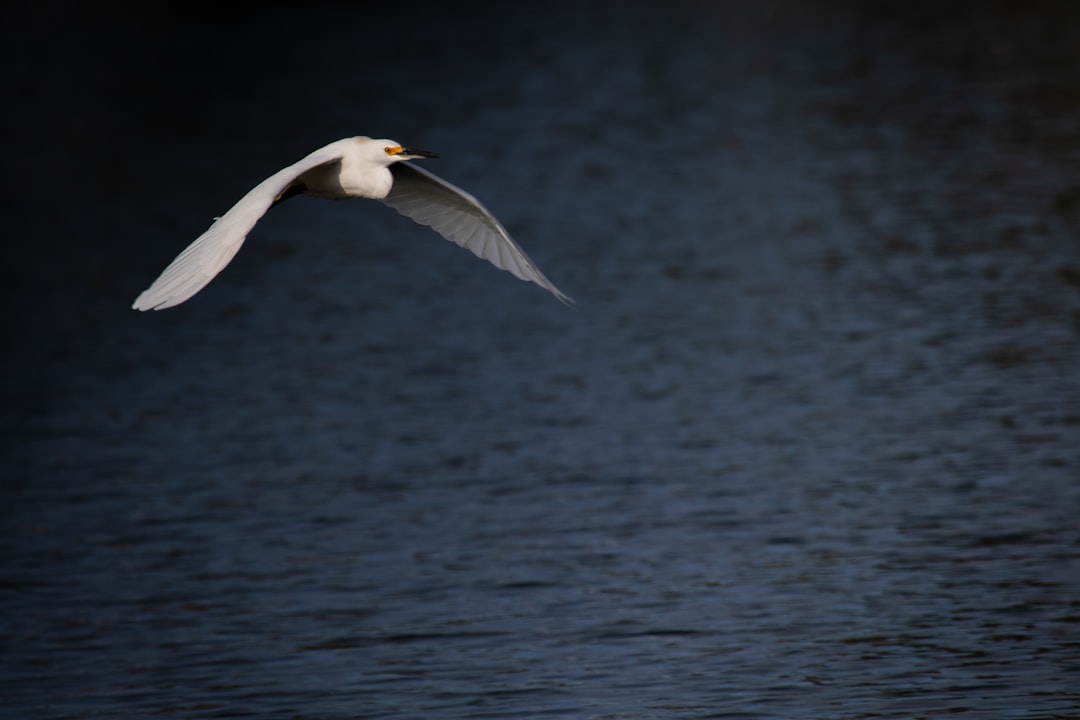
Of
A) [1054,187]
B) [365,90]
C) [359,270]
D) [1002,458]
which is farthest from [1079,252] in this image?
[365,90]

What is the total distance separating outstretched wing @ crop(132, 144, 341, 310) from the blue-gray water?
3.57 meters

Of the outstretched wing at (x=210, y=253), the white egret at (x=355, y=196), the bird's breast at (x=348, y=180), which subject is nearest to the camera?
the outstretched wing at (x=210, y=253)

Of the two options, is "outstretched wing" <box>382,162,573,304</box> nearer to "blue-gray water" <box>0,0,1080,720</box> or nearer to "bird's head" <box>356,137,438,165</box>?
"bird's head" <box>356,137,438,165</box>

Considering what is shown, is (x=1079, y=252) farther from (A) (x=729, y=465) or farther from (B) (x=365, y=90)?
(B) (x=365, y=90)

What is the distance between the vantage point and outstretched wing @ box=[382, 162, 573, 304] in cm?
1016

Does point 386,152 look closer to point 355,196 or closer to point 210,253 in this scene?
point 355,196

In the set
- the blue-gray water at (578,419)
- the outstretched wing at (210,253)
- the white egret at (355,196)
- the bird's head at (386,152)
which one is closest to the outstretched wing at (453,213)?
the white egret at (355,196)

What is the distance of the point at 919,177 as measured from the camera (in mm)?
26859

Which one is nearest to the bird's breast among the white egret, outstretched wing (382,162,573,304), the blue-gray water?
the white egret

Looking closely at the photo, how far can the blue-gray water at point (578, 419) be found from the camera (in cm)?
1155

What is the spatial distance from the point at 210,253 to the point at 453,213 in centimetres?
259

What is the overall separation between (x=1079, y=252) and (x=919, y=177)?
5.37 m

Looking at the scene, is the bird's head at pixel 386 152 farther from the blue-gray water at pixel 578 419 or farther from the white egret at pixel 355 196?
the blue-gray water at pixel 578 419

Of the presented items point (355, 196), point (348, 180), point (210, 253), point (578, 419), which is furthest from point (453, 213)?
point (578, 419)
